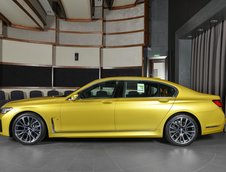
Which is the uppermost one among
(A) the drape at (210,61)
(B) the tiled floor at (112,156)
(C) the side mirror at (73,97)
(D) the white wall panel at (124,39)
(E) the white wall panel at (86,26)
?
(E) the white wall panel at (86,26)

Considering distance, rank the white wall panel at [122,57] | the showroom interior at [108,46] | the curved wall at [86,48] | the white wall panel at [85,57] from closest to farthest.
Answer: the showroom interior at [108,46] < the curved wall at [86,48] < the white wall panel at [122,57] < the white wall panel at [85,57]

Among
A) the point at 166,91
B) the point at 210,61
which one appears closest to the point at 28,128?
the point at 166,91

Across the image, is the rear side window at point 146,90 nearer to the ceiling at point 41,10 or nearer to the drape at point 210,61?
the drape at point 210,61

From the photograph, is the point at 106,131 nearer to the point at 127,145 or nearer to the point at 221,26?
the point at 127,145

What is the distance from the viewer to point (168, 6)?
9125mm

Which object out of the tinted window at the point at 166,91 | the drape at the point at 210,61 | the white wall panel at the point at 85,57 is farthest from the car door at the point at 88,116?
the white wall panel at the point at 85,57

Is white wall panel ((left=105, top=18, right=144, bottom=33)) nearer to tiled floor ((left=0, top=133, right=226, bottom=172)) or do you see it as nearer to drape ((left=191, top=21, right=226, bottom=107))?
drape ((left=191, top=21, right=226, bottom=107))

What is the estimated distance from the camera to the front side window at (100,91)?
396cm

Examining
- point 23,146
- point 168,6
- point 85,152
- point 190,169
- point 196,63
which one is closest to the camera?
point 190,169

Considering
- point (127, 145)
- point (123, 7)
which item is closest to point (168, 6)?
point (123, 7)

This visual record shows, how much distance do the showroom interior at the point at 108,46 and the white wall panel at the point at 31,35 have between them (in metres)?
0.03

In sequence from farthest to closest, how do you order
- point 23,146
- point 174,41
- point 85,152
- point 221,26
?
1. point 174,41
2. point 221,26
3. point 23,146
4. point 85,152

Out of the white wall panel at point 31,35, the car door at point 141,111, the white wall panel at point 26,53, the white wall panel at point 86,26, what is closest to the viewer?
the car door at point 141,111

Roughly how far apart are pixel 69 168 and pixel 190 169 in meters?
1.47
